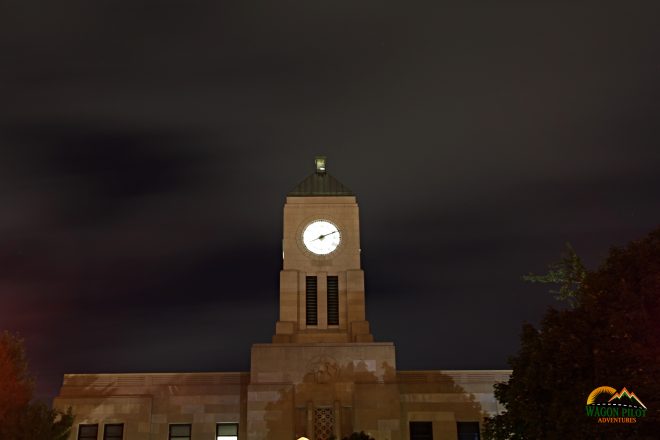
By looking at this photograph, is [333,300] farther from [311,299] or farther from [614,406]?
[614,406]

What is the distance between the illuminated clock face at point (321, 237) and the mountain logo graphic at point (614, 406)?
25158 mm

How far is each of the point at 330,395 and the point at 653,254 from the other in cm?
2176

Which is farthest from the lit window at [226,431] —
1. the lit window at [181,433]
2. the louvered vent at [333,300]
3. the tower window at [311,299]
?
the louvered vent at [333,300]

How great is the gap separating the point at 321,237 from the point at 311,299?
13.5ft

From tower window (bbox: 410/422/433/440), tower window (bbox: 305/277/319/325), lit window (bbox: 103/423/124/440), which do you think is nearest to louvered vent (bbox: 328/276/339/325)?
tower window (bbox: 305/277/319/325)

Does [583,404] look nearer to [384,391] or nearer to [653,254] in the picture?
[653,254]

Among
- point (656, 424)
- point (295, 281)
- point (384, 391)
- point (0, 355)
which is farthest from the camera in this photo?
point (295, 281)

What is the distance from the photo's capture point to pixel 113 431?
40094mm

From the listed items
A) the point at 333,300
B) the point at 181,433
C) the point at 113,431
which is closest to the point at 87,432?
the point at 113,431

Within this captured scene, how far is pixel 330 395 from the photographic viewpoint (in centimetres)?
3950

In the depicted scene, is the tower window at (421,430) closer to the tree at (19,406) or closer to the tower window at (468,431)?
the tower window at (468,431)

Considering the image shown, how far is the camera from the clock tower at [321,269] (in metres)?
43.6

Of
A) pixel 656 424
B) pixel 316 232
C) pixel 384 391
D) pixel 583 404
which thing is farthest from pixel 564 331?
pixel 316 232

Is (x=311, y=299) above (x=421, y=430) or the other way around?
above
